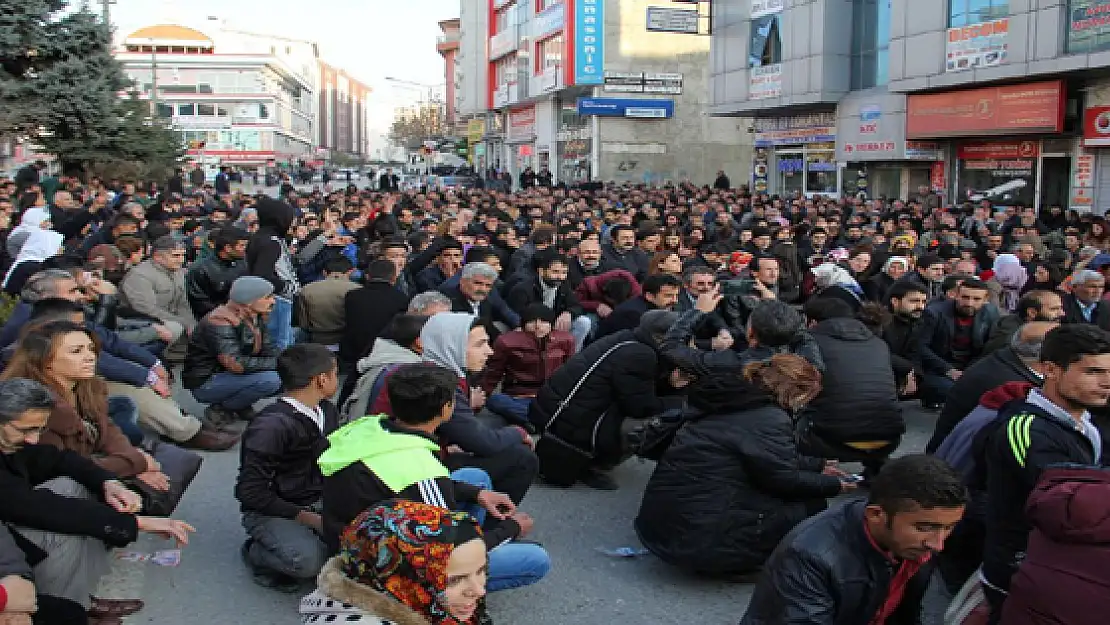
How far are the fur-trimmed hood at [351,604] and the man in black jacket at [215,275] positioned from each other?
7.40 meters

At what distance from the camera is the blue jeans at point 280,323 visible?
9.02m

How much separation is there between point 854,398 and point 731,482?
180cm

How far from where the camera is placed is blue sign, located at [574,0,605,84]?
49.1m

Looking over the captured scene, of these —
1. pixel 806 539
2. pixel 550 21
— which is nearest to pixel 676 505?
pixel 806 539

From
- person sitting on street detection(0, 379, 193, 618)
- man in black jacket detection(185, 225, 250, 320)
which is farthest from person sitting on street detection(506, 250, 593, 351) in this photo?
person sitting on street detection(0, 379, 193, 618)

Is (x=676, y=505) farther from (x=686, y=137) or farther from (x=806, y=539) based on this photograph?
(x=686, y=137)

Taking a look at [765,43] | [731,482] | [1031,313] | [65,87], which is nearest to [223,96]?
[765,43]

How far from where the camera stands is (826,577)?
305cm

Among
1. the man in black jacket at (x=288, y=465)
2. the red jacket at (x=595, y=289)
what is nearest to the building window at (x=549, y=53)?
the red jacket at (x=595, y=289)

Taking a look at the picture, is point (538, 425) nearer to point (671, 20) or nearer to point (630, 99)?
point (671, 20)

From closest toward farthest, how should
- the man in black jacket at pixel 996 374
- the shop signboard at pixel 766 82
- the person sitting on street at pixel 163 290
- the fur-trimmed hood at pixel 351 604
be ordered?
the fur-trimmed hood at pixel 351 604 → the man in black jacket at pixel 996 374 → the person sitting on street at pixel 163 290 → the shop signboard at pixel 766 82

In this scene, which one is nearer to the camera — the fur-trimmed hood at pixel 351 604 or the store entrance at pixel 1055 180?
the fur-trimmed hood at pixel 351 604

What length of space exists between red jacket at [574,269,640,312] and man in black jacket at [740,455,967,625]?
6.74 m

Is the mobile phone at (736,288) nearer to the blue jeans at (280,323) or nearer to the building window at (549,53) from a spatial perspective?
the blue jeans at (280,323)
